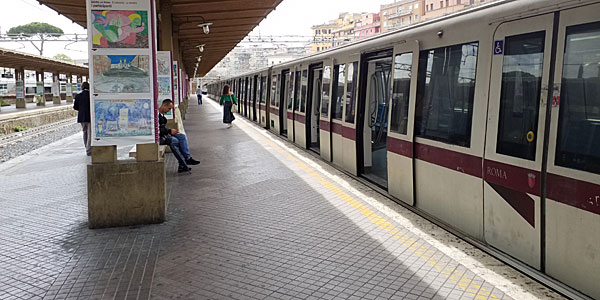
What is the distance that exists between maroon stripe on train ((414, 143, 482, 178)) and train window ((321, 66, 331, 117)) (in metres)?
4.10

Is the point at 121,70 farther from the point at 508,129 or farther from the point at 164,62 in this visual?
the point at 164,62

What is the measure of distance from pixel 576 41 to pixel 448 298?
215 cm

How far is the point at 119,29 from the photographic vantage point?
5.73 metres

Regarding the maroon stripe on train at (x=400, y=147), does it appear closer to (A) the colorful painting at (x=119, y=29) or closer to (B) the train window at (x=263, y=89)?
(A) the colorful painting at (x=119, y=29)

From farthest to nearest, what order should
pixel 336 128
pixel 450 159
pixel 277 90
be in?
pixel 277 90 → pixel 336 128 → pixel 450 159

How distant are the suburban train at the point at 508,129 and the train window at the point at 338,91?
1.67m

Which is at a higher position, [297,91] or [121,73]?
[121,73]

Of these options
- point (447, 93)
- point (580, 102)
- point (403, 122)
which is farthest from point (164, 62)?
point (580, 102)

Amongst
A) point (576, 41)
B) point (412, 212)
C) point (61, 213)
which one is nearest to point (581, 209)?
point (576, 41)

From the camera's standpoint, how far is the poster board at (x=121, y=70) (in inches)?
224

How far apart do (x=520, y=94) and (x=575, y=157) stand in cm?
83

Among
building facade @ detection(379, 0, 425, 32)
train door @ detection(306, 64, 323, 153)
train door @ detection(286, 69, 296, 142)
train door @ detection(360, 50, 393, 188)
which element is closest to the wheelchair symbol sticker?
train door @ detection(360, 50, 393, 188)

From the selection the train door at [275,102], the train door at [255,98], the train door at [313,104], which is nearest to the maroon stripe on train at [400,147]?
the train door at [313,104]

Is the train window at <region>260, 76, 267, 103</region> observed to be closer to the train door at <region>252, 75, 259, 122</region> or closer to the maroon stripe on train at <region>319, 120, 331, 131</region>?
the train door at <region>252, 75, 259, 122</region>
